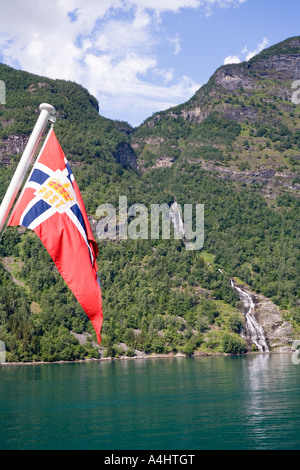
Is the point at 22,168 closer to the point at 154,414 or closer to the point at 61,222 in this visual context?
the point at 61,222

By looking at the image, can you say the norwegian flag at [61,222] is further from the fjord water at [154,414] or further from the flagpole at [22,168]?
the fjord water at [154,414]

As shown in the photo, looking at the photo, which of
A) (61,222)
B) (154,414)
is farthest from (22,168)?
(154,414)

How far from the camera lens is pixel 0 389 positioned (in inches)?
3393

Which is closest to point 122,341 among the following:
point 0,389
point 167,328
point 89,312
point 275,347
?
point 167,328

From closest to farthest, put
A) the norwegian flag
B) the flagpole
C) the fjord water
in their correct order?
the flagpole, the norwegian flag, the fjord water

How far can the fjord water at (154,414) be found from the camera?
46031 mm

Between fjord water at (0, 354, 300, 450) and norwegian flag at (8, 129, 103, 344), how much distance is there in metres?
29.4

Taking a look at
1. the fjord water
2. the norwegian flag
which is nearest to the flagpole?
the norwegian flag

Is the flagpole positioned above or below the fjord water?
above

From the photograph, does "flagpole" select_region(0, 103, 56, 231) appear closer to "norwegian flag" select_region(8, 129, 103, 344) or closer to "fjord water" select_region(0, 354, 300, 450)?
"norwegian flag" select_region(8, 129, 103, 344)

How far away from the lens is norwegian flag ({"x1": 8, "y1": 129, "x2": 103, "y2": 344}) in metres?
17.8

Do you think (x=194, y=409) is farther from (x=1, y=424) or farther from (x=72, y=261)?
(x=72, y=261)

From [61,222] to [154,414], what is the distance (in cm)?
4574

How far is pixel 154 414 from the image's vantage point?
59.4 metres
